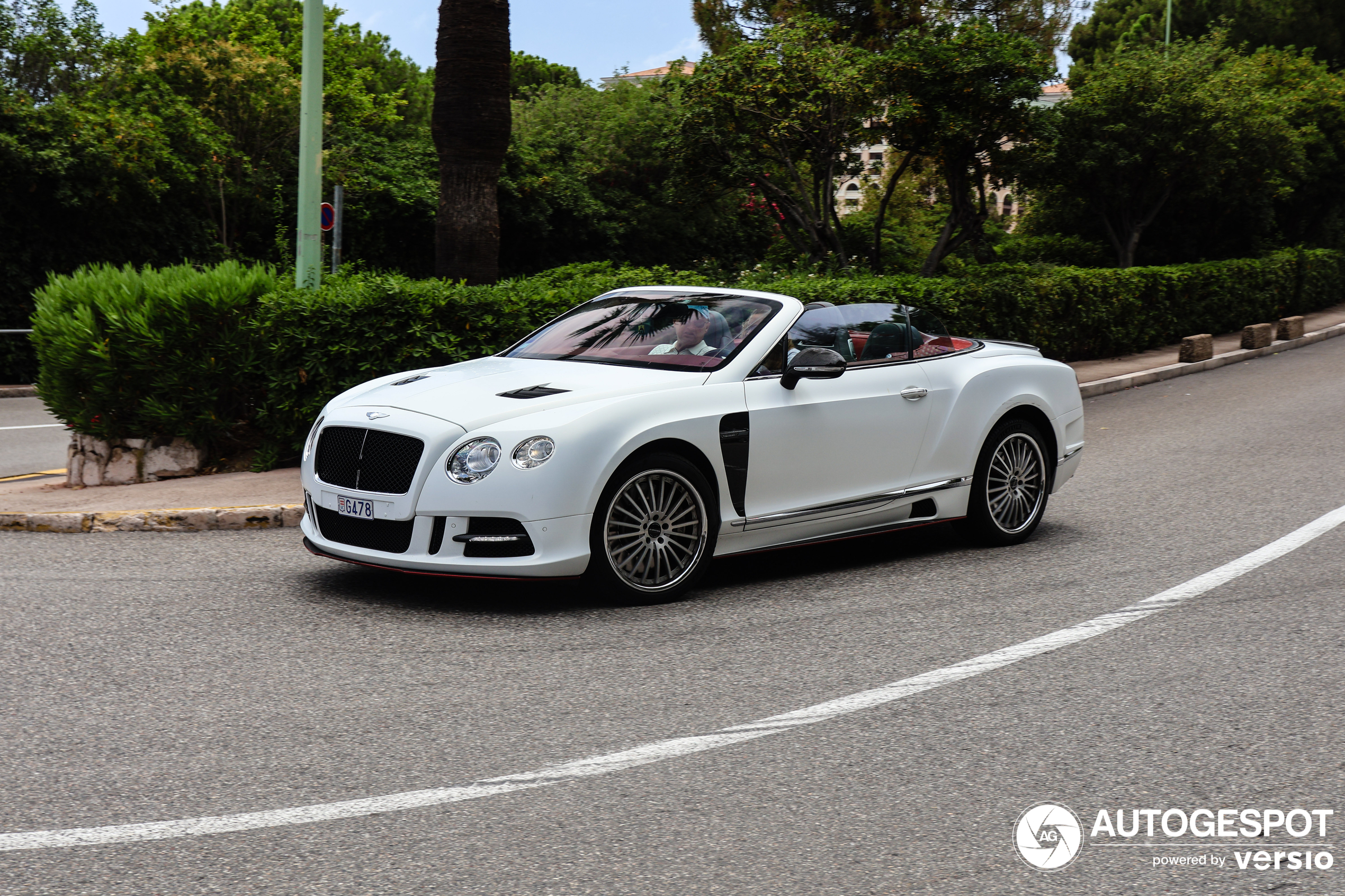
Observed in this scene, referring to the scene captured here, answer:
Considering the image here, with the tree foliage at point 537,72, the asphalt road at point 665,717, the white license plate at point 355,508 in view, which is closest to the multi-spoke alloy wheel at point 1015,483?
the asphalt road at point 665,717

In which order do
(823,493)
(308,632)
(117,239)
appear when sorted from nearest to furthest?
(308,632), (823,493), (117,239)

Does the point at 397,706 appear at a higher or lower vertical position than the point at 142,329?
lower

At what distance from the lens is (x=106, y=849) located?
3.41 metres

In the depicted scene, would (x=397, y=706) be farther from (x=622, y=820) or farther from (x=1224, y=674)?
(x=1224, y=674)

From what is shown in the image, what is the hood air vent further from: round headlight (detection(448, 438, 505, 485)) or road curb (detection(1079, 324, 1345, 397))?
road curb (detection(1079, 324, 1345, 397))

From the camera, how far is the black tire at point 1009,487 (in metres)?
7.59

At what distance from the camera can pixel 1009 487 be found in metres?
7.72

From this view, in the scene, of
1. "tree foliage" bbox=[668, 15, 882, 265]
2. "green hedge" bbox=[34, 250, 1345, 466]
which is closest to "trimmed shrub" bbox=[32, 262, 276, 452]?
"green hedge" bbox=[34, 250, 1345, 466]

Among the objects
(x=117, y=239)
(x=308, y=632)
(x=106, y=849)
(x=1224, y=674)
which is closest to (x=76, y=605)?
(x=308, y=632)

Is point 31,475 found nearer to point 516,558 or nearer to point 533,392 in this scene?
point 533,392

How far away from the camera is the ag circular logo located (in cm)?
346

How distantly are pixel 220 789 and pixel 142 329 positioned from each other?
6617 millimetres

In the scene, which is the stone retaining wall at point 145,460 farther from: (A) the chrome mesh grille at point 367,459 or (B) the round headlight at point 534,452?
(B) the round headlight at point 534,452

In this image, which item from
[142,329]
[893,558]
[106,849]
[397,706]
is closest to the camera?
[106,849]
